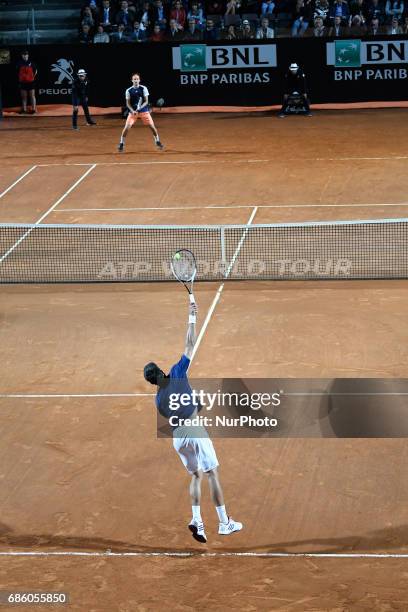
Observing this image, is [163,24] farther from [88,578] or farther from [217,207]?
[88,578]

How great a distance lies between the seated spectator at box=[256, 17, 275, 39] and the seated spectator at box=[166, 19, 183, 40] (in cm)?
286

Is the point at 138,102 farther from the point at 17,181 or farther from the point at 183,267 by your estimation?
the point at 183,267

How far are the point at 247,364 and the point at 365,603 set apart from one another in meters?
6.64

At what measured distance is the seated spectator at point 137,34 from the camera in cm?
3928

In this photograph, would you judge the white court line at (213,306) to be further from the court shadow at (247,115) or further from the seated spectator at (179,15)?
the seated spectator at (179,15)

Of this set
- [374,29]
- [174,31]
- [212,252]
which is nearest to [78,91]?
[174,31]

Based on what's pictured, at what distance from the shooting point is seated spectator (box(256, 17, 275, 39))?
38.3 meters

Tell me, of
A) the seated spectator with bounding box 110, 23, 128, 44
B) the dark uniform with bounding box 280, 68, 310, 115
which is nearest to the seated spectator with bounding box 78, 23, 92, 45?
the seated spectator with bounding box 110, 23, 128, 44

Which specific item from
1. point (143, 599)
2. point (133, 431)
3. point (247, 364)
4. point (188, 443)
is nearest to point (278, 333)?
point (247, 364)

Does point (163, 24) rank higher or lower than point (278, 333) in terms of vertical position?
higher

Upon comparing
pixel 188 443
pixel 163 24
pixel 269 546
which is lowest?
pixel 269 546

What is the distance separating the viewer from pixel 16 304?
19.8m

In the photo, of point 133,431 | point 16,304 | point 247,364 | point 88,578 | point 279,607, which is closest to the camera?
point 279,607

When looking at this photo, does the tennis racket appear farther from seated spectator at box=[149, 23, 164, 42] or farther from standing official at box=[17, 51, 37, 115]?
seated spectator at box=[149, 23, 164, 42]
